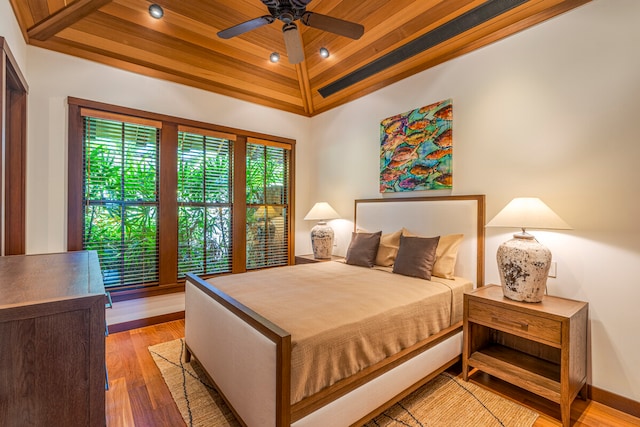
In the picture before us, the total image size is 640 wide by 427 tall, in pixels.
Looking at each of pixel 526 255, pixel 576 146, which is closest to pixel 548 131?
pixel 576 146

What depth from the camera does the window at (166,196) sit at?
3.10 metres

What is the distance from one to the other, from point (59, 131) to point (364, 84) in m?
3.41

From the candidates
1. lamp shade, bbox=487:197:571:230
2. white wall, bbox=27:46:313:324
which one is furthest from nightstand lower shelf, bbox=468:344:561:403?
white wall, bbox=27:46:313:324

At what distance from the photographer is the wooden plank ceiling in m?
2.67

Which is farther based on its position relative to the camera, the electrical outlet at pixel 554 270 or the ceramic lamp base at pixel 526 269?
the electrical outlet at pixel 554 270

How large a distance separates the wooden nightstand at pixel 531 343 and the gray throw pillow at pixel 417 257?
0.45 metres

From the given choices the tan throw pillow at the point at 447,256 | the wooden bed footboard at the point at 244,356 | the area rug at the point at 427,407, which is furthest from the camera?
the tan throw pillow at the point at 447,256

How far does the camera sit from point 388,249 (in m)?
3.27

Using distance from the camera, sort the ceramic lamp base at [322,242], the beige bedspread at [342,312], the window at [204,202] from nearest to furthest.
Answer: the beige bedspread at [342,312] < the window at [204,202] < the ceramic lamp base at [322,242]

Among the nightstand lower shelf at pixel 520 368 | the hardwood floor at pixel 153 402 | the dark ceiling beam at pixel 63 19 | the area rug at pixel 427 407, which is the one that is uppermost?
the dark ceiling beam at pixel 63 19

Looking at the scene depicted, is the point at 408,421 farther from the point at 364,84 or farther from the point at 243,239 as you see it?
the point at 364,84

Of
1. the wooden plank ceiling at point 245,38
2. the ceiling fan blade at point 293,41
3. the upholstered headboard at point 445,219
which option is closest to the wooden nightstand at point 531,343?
the upholstered headboard at point 445,219

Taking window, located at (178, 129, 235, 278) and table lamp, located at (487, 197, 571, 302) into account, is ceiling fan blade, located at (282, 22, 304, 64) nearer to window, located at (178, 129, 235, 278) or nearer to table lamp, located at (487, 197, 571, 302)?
window, located at (178, 129, 235, 278)

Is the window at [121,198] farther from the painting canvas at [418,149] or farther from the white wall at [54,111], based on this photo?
the painting canvas at [418,149]
